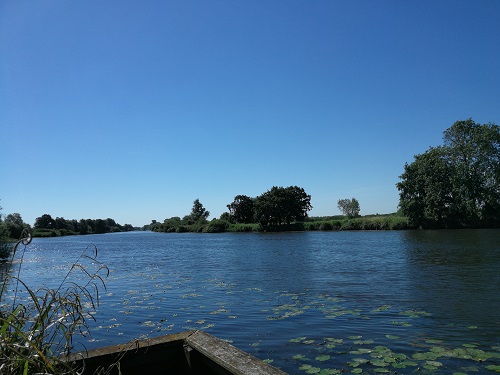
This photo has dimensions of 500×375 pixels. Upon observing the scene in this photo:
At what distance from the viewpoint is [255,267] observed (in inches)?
993

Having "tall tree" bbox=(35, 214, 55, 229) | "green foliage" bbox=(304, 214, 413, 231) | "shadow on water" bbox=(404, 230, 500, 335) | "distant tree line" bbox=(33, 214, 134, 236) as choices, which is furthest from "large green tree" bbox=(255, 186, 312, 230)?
"tall tree" bbox=(35, 214, 55, 229)

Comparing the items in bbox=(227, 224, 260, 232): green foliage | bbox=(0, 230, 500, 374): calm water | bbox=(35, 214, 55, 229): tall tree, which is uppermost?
bbox=(35, 214, 55, 229): tall tree

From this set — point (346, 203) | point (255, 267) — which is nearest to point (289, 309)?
point (255, 267)

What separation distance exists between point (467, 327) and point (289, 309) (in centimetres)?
506

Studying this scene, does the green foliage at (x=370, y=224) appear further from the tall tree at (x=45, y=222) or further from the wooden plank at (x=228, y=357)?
the tall tree at (x=45, y=222)

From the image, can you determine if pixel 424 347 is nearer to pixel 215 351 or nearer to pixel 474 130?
pixel 215 351

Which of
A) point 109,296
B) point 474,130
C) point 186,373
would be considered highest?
point 474,130

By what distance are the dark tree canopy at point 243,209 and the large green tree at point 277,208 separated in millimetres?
17375

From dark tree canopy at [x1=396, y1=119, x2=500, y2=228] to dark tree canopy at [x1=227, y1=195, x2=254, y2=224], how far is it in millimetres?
62287

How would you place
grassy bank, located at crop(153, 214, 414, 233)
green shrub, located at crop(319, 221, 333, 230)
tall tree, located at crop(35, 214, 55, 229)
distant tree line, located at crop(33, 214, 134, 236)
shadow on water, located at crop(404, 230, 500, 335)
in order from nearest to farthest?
shadow on water, located at crop(404, 230, 500, 335), grassy bank, located at crop(153, 214, 414, 233), green shrub, located at crop(319, 221, 333, 230), distant tree line, located at crop(33, 214, 134, 236), tall tree, located at crop(35, 214, 55, 229)

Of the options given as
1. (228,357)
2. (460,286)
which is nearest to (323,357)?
(228,357)

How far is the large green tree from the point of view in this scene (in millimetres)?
104562

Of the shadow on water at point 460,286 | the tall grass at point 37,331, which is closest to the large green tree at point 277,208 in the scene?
the shadow on water at point 460,286

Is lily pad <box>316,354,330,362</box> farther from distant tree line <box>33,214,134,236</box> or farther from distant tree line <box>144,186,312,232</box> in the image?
distant tree line <box>33,214,134,236</box>
